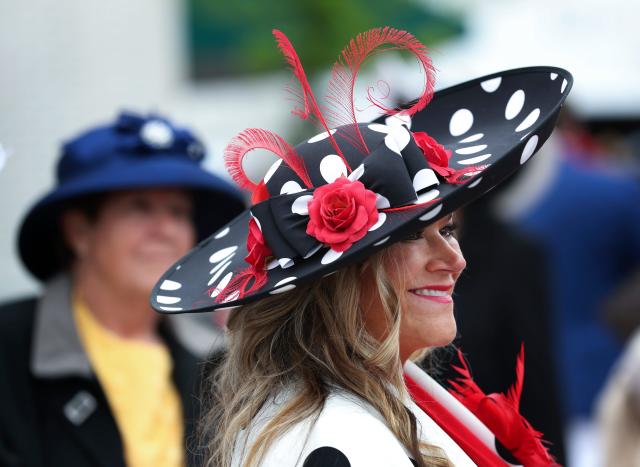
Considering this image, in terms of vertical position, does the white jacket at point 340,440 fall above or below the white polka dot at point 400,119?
below

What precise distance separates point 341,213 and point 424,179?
0.59 ft

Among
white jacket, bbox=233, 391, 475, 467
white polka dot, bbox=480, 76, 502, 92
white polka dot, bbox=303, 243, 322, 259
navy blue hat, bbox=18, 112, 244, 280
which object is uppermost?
white polka dot, bbox=480, 76, 502, 92

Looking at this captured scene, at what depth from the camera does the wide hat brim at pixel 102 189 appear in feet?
11.2

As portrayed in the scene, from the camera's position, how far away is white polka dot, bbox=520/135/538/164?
1899mm

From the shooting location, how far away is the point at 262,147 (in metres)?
2.00

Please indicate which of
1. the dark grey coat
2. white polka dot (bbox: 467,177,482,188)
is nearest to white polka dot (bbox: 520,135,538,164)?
white polka dot (bbox: 467,177,482,188)

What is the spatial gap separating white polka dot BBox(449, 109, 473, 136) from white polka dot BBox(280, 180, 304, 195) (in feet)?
1.38

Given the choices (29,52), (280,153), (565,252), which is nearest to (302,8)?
(29,52)

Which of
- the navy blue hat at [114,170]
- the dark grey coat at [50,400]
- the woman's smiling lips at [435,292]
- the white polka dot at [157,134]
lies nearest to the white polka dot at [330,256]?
the woman's smiling lips at [435,292]

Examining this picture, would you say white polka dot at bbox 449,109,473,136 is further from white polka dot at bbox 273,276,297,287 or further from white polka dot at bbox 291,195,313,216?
white polka dot at bbox 273,276,297,287

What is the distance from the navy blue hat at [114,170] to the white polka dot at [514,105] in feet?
5.30

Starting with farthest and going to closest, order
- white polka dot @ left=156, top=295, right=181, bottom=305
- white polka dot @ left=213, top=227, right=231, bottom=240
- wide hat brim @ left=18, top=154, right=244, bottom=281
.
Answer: wide hat brim @ left=18, top=154, right=244, bottom=281 → white polka dot @ left=213, top=227, right=231, bottom=240 → white polka dot @ left=156, top=295, right=181, bottom=305

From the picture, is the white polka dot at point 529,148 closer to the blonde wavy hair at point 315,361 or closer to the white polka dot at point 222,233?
the blonde wavy hair at point 315,361

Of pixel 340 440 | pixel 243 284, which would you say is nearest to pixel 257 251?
pixel 243 284
